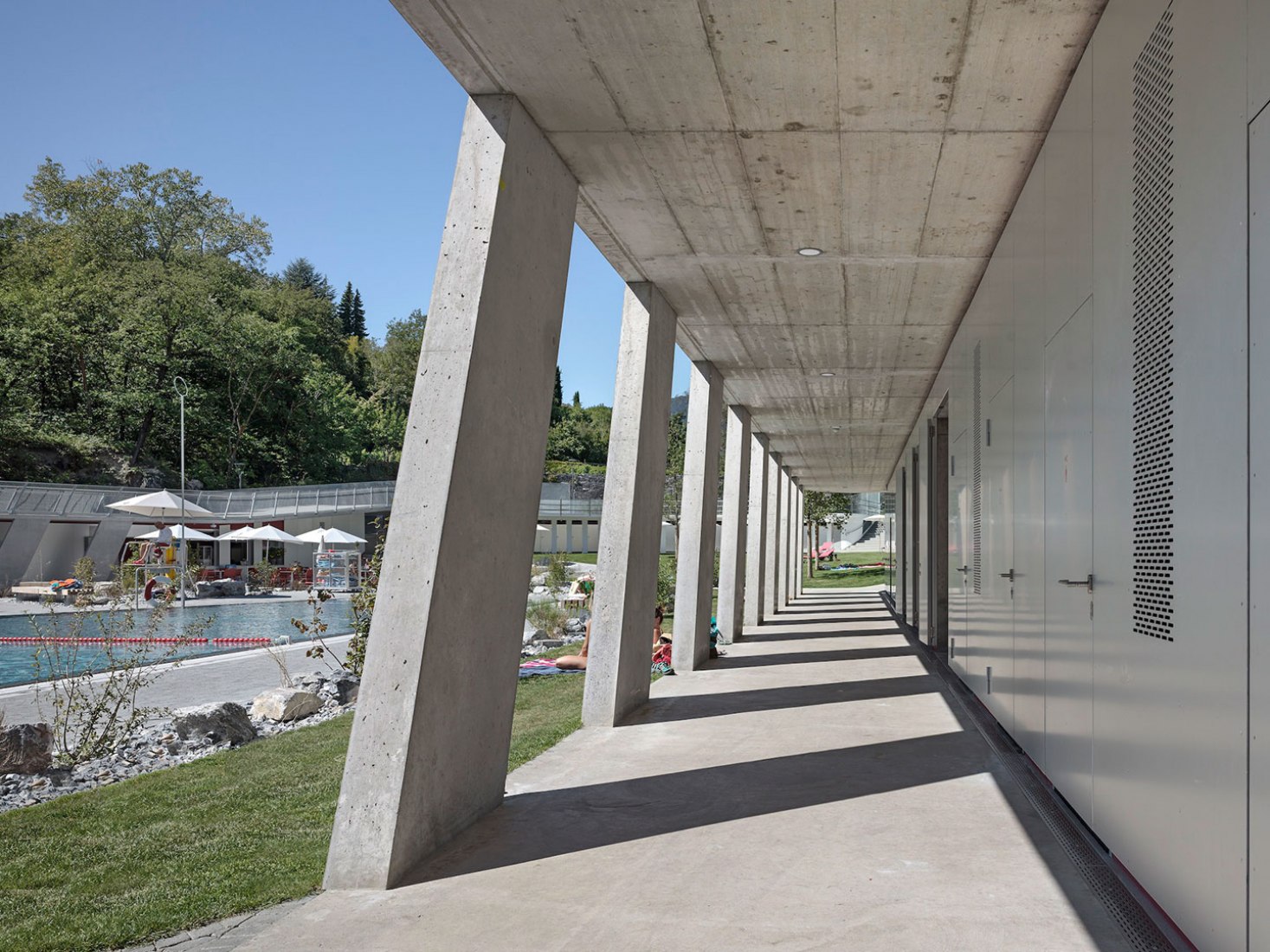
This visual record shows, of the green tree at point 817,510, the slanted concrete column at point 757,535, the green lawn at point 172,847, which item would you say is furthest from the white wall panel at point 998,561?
the green tree at point 817,510

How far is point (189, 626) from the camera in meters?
15.4

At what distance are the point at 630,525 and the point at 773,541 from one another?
14484mm

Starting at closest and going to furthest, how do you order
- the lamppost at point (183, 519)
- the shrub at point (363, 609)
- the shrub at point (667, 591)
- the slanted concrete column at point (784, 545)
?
the shrub at point (363, 609) < the shrub at point (667, 591) < the slanted concrete column at point (784, 545) < the lamppost at point (183, 519)

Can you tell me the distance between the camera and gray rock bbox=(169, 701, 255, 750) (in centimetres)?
849

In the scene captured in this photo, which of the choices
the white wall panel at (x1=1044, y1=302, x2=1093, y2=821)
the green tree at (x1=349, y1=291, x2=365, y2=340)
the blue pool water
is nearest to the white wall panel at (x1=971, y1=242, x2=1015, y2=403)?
the white wall panel at (x1=1044, y1=302, x2=1093, y2=821)

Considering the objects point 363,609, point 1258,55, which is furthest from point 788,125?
point 363,609

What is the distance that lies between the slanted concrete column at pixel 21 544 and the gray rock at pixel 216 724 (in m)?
29.6

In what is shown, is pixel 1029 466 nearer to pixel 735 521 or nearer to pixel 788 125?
pixel 788 125

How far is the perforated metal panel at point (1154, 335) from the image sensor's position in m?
3.29

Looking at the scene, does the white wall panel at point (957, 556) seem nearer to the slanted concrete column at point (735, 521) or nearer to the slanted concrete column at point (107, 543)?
the slanted concrete column at point (735, 521)

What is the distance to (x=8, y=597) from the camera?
29.6 meters

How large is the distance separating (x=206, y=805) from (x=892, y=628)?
13.3 metres

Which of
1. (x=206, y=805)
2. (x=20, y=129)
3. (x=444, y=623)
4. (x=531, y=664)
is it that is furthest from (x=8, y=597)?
(x=20, y=129)

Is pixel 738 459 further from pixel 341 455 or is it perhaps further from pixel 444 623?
pixel 341 455
